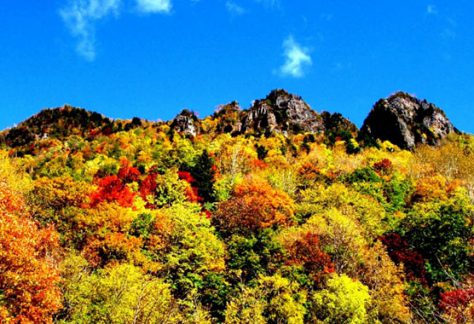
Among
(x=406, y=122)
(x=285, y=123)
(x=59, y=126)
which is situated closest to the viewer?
(x=406, y=122)

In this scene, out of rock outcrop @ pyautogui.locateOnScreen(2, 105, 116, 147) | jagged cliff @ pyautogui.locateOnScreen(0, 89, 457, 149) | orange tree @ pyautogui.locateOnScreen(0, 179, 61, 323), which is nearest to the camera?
orange tree @ pyautogui.locateOnScreen(0, 179, 61, 323)

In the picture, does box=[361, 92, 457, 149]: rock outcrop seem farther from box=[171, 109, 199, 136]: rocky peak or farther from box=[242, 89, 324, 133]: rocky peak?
box=[171, 109, 199, 136]: rocky peak

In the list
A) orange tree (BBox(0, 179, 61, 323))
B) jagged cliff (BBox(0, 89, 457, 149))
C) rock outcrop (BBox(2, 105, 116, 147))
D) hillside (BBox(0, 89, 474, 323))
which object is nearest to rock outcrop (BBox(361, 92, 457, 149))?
jagged cliff (BBox(0, 89, 457, 149))

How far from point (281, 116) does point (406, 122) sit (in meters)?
41.2

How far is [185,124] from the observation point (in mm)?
134875

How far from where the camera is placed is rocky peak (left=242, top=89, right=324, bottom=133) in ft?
464

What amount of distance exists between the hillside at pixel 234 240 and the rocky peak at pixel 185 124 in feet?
104

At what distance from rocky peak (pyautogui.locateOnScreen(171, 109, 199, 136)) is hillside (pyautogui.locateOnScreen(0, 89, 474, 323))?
1252 inches

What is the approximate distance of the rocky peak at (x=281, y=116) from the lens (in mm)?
141375

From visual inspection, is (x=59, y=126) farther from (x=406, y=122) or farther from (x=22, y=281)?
(x=22, y=281)

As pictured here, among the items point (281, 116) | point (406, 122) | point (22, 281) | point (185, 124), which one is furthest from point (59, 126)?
point (22, 281)

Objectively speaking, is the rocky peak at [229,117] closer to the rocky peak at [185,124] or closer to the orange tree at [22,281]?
the rocky peak at [185,124]

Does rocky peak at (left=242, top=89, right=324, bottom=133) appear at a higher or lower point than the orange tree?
higher

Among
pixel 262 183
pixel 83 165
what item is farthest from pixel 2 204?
pixel 83 165
